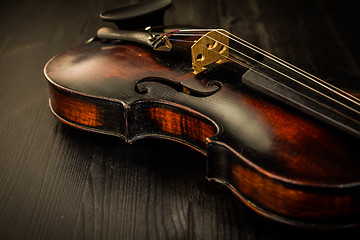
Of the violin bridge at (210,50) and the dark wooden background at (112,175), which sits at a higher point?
the violin bridge at (210,50)

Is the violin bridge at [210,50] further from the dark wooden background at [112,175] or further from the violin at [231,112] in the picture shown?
the dark wooden background at [112,175]

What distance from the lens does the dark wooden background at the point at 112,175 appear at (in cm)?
90

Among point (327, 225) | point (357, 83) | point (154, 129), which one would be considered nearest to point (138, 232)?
point (154, 129)

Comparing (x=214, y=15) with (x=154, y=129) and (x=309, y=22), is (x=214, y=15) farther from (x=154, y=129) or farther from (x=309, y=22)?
(x=154, y=129)

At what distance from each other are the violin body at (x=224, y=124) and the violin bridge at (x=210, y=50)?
0.02 meters

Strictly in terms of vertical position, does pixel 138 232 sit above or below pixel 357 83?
below

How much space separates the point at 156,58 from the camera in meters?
1.13

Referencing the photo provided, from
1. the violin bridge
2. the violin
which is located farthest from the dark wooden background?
the violin bridge

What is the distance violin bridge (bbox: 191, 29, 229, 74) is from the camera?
3.23 ft

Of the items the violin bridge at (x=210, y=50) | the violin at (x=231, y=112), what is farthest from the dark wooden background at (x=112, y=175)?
the violin bridge at (x=210, y=50)

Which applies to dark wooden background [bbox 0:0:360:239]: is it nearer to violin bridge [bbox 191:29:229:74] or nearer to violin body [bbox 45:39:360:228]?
violin body [bbox 45:39:360:228]

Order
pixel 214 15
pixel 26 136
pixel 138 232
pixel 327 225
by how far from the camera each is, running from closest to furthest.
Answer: pixel 327 225
pixel 138 232
pixel 26 136
pixel 214 15

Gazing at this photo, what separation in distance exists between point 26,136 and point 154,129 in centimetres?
46

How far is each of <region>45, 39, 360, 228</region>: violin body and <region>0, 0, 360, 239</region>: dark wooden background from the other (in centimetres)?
8
